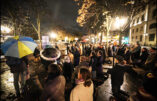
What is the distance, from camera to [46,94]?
1711 mm

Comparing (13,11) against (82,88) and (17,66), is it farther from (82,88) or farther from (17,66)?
(82,88)

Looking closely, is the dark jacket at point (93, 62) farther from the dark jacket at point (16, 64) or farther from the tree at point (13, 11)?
the tree at point (13, 11)

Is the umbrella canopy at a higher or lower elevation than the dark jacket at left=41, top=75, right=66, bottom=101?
higher

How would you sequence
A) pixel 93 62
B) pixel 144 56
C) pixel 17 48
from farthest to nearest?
pixel 144 56 → pixel 93 62 → pixel 17 48

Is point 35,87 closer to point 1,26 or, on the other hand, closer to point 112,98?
point 112,98

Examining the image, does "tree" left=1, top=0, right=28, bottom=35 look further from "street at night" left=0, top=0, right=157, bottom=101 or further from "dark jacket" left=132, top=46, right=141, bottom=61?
"dark jacket" left=132, top=46, right=141, bottom=61

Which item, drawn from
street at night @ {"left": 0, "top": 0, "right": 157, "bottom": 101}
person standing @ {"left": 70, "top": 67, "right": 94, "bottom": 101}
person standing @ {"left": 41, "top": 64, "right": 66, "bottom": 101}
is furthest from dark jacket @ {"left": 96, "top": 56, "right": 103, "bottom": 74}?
person standing @ {"left": 41, "top": 64, "right": 66, "bottom": 101}

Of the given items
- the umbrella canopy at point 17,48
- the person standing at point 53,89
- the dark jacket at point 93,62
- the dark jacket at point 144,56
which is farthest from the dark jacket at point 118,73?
the dark jacket at point 144,56

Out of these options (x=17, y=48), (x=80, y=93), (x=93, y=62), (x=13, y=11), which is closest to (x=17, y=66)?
(x=17, y=48)

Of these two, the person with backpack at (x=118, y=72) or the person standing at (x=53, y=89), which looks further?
the person with backpack at (x=118, y=72)

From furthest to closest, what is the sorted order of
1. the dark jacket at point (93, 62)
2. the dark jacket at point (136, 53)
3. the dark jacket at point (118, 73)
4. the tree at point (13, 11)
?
the tree at point (13, 11)
the dark jacket at point (136, 53)
the dark jacket at point (93, 62)
the dark jacket at point (118, 73)

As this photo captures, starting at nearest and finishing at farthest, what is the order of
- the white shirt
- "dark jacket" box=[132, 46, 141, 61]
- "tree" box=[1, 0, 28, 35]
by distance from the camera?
the white shirt → "dark jacket" box=[132, 46, 141, 61] → "tree" box=[1, 0, 28, 35]

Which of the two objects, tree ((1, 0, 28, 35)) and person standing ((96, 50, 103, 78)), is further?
tree ((1, 0, 28, 35))

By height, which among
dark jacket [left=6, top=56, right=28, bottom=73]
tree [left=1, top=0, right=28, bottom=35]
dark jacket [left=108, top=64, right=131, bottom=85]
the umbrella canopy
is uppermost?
tree [left=1, top=0, right=28, bottom=35]
